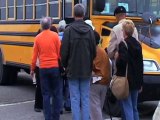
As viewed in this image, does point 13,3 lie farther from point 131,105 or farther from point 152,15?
point 131,105

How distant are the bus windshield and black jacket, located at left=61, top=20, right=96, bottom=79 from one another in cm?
189

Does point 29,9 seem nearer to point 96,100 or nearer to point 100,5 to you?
point 100,5

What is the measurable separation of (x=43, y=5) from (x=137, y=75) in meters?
4.11

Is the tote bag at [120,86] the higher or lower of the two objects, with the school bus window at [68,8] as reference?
lower

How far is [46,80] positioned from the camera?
743cm

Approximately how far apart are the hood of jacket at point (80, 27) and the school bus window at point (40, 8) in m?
3.48

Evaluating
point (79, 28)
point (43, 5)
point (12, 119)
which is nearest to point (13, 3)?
point (43, 5)

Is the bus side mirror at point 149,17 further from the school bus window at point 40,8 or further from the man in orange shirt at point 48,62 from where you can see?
the school bus window at point 40,8

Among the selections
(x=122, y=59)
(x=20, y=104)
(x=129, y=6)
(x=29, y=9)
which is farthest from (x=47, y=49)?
(x=29, y=9)

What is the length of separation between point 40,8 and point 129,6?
232 centimetres

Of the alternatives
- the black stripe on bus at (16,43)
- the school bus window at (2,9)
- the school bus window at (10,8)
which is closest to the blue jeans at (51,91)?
the black stripe on bus at (16,43)

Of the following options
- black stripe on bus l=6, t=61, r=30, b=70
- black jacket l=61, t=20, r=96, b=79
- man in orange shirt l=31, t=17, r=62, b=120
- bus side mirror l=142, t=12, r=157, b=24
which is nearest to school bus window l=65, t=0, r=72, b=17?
bus side mirror l=142, t=12, r=157, b=24

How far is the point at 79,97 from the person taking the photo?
664cm

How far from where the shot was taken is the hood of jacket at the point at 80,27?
6.59m
